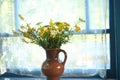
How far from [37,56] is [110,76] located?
757mm

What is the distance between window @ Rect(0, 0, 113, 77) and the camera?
215 centimetres

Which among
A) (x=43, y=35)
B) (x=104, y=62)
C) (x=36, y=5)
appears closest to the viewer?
(x=43, y=35)

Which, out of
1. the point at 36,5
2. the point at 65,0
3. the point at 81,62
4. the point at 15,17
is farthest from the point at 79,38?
the point at 15,17

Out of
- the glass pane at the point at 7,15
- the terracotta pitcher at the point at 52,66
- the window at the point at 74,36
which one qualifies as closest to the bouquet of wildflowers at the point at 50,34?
the terracotta pitcher at the point at 52,66

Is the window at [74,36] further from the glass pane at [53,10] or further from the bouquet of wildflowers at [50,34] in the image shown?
the bouquet of wildflowers at [50,34]

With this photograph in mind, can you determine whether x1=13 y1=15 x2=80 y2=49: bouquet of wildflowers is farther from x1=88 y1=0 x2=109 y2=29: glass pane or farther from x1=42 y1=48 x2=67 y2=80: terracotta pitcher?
x1=88 y1=0 x2=109 y2=29: glass pane

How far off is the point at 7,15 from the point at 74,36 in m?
0.74

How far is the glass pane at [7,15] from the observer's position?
2.33 metres

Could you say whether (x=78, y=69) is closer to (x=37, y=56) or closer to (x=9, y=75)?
(x=37, y=56)

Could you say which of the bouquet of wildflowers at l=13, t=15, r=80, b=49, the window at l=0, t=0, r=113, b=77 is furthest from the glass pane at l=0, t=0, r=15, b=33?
the bouquet of wildflowers at l=13, t=15, r=80, b=49

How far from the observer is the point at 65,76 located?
2260 millimetres

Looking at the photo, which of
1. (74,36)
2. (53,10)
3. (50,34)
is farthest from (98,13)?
(50,34)

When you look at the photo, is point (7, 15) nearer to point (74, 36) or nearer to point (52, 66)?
point (74, 36)

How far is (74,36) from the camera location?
2.22 m
